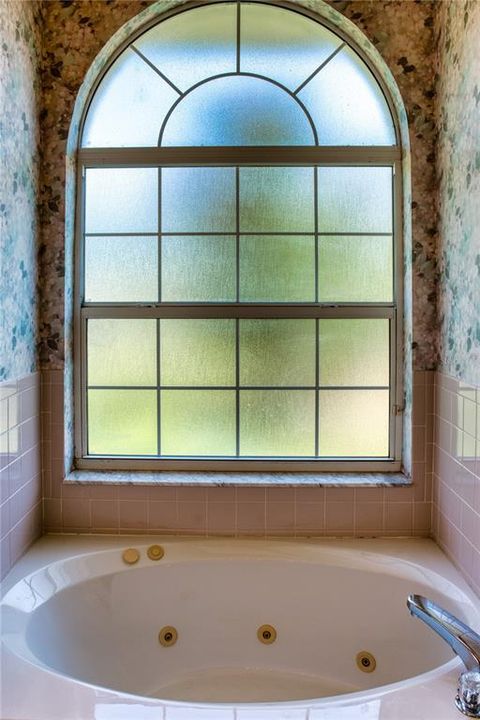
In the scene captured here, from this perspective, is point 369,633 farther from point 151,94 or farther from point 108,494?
point 151,94

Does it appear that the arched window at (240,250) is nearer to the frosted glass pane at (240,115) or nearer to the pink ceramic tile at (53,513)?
the frosted glass pane at (240,115)

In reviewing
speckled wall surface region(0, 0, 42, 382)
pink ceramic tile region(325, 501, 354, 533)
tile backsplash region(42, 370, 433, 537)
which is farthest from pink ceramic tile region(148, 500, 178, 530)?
speckled wall surface region(0, 0, 42, 382)

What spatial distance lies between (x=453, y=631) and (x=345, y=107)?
6.03 feet

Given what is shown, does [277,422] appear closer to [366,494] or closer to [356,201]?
[366,494]

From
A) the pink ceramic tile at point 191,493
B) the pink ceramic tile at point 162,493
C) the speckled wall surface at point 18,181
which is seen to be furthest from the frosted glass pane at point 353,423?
the speckled wall surface at point 18,181

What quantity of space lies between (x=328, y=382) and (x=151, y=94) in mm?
1370

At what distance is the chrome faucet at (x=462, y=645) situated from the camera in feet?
3.35

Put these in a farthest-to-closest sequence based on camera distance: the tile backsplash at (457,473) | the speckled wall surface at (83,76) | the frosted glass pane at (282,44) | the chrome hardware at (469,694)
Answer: the frosted glass pane at (282,44), the speckled wall surface at (83,76), the tile backsplash at (457,473), the chrome hardware at (469,694)

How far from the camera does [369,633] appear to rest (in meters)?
1.66

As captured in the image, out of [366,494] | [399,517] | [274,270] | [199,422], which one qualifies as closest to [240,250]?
[274,270]

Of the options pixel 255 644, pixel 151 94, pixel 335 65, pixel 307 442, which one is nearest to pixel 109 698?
pixel 255 644

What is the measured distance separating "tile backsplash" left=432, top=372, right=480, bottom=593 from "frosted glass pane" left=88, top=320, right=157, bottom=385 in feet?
3.69

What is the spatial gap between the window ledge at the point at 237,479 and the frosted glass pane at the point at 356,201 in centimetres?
98

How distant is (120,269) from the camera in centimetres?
199
